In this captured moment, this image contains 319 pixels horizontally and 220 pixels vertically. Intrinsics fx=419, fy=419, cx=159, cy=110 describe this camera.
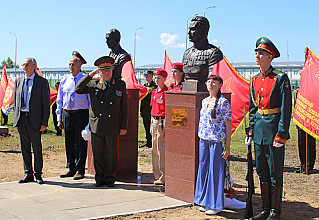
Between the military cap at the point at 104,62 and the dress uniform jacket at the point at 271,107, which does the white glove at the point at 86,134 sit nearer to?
the military cap at the point at 104,62

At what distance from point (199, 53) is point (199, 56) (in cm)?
6

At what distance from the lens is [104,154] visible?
7.20 m

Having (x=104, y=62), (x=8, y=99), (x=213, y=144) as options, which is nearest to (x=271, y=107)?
(x=213, y=144)

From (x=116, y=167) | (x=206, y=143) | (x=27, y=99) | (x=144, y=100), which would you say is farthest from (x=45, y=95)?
(x=144, y=100)

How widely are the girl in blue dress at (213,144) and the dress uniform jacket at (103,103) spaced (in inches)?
71.5

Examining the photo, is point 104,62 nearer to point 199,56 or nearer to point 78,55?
point 78,55

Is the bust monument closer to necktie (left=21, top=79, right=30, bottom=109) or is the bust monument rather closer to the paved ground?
the paved ground

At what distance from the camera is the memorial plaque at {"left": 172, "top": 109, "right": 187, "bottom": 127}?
6022 millimetres

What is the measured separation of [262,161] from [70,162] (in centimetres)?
383

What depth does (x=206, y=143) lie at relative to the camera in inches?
224

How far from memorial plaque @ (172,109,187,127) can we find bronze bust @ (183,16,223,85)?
538mm

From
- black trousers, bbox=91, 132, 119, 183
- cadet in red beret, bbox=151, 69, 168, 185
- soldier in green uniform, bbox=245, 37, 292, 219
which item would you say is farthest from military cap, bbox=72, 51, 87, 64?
soldier in green uniform, bbox=245, 37, 292, 219

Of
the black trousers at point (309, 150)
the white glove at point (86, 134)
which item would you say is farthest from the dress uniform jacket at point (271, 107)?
the black trousers at point (309, 150)

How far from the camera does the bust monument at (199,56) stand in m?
6.08
